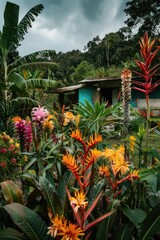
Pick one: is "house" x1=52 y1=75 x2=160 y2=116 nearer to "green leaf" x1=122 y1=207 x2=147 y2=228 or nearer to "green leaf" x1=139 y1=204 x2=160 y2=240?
"green leaf" x1=122 y1=207 x2=147 y2=228

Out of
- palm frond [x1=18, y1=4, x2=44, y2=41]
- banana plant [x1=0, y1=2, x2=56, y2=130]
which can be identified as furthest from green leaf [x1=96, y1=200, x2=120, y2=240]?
palm frond [x1=18, y1=4, x2=44, y2=41]

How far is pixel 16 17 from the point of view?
24.5 feet

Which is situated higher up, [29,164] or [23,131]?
[23,131]

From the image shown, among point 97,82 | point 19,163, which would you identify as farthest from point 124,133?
point 97,82

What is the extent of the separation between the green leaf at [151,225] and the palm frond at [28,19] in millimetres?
7978

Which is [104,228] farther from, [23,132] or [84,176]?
[23,132]

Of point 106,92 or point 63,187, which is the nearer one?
point 63,187

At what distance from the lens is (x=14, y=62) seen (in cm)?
847

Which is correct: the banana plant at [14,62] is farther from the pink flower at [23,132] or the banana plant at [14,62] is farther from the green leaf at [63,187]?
the green leaf at [63,187]

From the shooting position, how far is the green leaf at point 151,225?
137 centimetres

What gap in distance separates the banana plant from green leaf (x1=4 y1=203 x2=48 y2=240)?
5554mm

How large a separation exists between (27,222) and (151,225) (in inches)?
23.7

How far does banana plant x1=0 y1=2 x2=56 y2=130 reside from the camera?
736cm

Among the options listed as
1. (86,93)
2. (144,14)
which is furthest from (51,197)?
(144,14)
